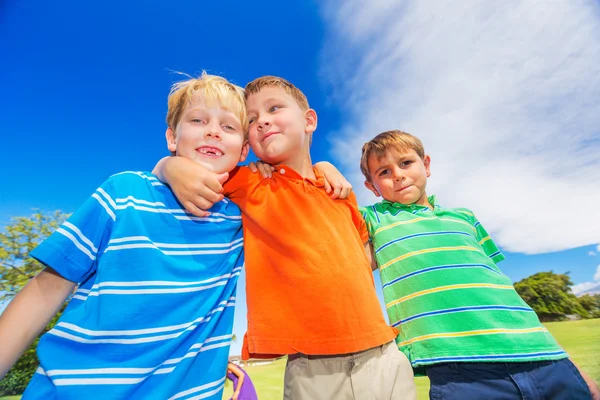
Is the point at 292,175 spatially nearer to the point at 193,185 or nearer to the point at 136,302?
the point at 193,185

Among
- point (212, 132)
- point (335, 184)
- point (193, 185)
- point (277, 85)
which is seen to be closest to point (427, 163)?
point (335, 184)

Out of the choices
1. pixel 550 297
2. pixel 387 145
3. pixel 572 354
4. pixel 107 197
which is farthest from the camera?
pixel 550 297

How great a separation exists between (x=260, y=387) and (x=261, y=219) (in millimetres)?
6682

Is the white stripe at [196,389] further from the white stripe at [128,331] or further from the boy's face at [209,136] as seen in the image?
the boy's face at [209,136]

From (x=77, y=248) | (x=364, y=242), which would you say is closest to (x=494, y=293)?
(x=364, y=242)

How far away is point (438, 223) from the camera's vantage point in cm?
212

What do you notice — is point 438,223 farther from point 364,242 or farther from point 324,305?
point 324,305

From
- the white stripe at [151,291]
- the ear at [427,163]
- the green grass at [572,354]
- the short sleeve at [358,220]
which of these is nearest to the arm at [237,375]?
the white stripe at [151,291]

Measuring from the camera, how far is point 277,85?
2145 mm

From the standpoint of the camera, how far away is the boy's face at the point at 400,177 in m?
2.26

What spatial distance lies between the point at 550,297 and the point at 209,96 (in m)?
17.1

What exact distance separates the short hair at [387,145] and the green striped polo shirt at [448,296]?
0.47m

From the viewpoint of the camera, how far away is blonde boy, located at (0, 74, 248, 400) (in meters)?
1.15

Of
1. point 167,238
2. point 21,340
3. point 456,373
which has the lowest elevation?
point 456,373
